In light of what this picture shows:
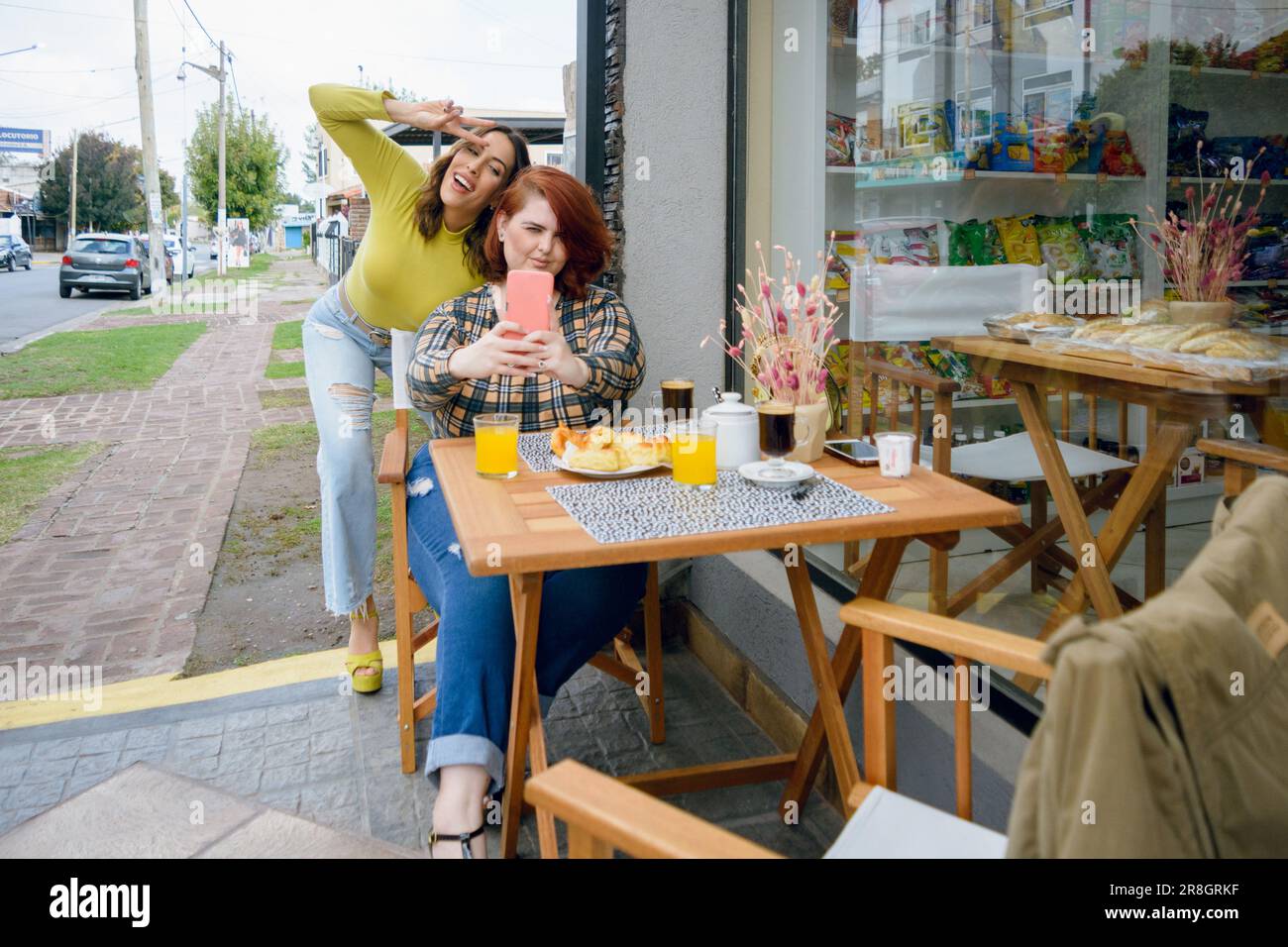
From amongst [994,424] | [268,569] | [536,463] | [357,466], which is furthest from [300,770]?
[268,569]

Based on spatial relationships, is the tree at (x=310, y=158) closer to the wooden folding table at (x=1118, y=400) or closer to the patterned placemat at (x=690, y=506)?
the wooden folding table at (x=1118, y=400)

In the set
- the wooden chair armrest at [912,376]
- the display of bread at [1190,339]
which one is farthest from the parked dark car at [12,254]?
the display of bread at [1190,339]

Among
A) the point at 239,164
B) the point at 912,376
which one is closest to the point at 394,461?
the point at 912,376

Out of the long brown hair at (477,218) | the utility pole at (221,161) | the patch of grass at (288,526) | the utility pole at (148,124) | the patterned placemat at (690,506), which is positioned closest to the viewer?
the patterned placemat at (690,506)

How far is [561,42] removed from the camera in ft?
13.3

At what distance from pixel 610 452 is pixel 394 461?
697 mm

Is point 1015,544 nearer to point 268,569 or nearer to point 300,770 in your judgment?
point 300,770

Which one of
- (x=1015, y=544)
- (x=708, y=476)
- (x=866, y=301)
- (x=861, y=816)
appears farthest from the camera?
(x=866, y=301)

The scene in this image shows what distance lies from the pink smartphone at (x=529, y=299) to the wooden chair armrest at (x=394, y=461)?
0.44 m

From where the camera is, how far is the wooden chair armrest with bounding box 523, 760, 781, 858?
995 mm

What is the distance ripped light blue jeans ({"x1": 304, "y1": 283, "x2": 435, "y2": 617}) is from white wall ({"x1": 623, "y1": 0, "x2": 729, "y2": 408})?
0.85 metres

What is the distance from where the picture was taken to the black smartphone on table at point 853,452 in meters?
2.10

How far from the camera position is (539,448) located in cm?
230

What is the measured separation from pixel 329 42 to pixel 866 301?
365 cm
